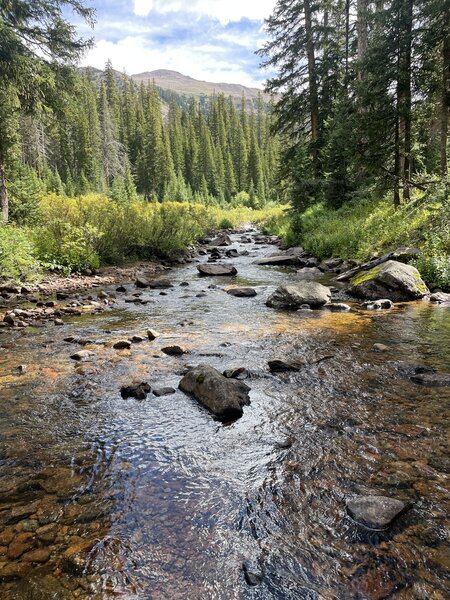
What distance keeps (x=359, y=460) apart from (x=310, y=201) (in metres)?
19.7

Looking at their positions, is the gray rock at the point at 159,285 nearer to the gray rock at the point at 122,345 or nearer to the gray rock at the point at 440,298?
the gray rock at the point at 122,345

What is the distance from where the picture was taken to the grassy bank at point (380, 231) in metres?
10.4

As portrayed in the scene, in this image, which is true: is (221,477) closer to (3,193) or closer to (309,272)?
(309,272)

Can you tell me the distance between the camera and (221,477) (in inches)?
137

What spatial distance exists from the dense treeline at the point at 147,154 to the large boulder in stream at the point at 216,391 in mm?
43454

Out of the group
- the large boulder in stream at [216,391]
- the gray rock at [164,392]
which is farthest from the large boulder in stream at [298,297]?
the gray rock at [164,392]

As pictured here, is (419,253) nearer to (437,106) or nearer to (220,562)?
(437,106)

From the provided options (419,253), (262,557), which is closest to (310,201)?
(419,253)

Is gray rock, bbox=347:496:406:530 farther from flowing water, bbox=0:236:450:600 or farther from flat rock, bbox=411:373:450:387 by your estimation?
flat rock, bbox=411:373:450:387

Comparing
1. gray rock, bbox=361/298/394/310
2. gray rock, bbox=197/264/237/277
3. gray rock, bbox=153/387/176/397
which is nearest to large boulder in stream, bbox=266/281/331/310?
gray rock, bbox=361/298/394/310

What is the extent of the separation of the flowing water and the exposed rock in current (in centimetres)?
10

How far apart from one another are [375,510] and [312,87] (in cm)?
2297

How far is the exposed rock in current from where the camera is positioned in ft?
16.4

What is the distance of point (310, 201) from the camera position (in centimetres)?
2177
